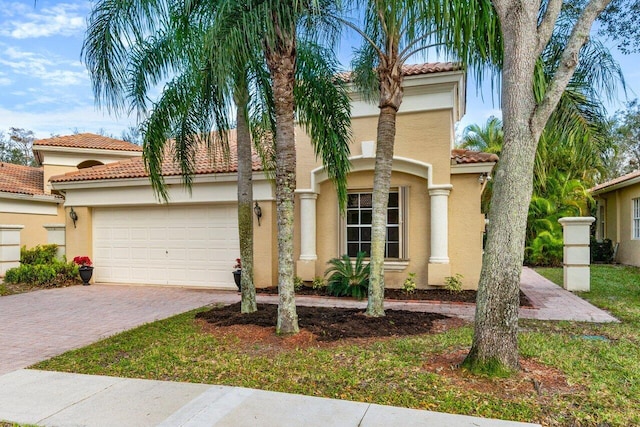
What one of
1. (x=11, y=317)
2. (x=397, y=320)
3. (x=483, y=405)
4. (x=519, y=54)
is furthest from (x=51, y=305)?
(x=519, y=54)

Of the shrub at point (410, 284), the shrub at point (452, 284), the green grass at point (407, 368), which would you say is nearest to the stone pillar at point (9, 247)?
the green grass at point (407, 368)

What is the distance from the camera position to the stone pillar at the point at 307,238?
11.0 metres

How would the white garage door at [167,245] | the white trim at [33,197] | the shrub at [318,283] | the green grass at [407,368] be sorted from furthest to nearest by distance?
the white trim at [33,197] < the white garage door at [167,245] < the shrub at [318,283] < the green grass at [407,368]

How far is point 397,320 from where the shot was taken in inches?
286

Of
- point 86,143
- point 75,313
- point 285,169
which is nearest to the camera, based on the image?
point 285,169

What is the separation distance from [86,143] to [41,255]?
9256 mm

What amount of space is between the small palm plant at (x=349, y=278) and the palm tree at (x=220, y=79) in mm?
2630

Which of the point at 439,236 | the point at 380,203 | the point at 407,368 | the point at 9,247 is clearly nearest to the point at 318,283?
the point at 439,236

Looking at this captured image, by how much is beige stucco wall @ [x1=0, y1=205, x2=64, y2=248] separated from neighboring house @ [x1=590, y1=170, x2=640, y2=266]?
2360cm

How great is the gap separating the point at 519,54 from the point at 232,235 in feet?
29.3

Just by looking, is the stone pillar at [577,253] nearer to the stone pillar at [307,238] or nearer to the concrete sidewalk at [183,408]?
the stone pillar at [307,238]

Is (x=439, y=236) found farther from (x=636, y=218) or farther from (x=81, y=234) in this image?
(x=636, y=218)

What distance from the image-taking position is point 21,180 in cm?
1911

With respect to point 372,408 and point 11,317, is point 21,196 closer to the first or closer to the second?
point 11,317
